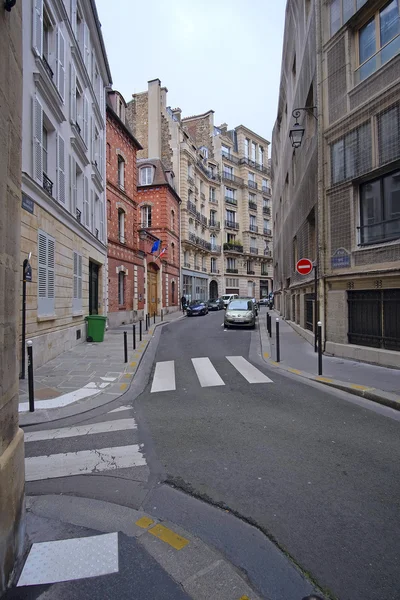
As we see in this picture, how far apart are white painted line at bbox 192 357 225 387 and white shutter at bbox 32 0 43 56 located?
346 inches

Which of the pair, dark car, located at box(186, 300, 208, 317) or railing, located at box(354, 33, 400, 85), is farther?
dark car, located at box(186, 300, 208, 317)

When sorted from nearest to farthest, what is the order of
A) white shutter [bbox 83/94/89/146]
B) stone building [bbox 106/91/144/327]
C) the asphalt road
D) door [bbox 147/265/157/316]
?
the asphalt road < white shutter [bbox 83/94/89/146] < stone building [bbox 106/91/144/327] < door [bbox 147/265/157/316]

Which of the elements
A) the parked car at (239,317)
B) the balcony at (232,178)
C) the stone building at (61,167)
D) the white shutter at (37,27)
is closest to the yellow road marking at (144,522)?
the stone building at (61,167)

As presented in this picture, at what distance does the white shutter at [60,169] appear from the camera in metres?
10.5

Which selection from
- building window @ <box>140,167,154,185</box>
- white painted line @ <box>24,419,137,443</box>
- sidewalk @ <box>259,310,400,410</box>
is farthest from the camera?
building window @ <box>140,167,154,185</box>

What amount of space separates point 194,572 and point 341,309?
8742mm

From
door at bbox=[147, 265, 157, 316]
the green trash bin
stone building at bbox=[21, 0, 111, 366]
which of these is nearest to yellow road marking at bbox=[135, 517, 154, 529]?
stone building at bbox=[21, 0, 111, 366]

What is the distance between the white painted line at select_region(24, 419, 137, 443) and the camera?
4477mm

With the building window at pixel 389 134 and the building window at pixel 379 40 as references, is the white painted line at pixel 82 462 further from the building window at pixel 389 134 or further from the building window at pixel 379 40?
the building window at pixel 379 40

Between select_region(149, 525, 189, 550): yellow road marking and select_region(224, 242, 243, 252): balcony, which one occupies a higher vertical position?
select_region(224, 242, 243, 252): balcony

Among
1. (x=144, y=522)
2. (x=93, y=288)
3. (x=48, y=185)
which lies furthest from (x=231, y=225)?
(x=144, y=522)

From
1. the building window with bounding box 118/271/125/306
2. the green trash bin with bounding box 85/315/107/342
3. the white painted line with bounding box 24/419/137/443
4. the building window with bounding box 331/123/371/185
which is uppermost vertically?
the building window with bounding box 331/123/371/185

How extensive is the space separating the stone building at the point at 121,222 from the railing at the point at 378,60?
13.0 metres

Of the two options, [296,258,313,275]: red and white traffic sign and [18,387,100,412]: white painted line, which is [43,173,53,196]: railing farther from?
[296,258,313,275]: red and white traffic sign
